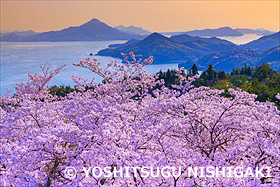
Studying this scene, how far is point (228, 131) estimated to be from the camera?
843 cm

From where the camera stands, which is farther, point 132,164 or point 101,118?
point 101,118

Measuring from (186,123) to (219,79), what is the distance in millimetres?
44172

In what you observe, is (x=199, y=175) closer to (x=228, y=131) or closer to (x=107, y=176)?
(x=107, y=176)

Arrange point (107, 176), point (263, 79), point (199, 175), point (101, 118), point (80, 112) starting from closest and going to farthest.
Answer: point (107, 176), point (199, 175), point (101, 118), point (80, 112), point (263, 79)

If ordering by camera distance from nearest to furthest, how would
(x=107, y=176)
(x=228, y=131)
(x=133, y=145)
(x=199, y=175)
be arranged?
(x=107, y=176)
(x=199, y=175)
(x=133, y=145)
(x=228, y=131)

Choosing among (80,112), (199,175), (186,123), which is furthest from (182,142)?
(80,112)

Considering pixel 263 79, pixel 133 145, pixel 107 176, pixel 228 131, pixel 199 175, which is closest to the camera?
pixel 107 176

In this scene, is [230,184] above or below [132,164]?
below

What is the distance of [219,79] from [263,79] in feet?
27.0

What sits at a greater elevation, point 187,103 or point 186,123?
point 187,103

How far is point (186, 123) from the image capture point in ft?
26.2

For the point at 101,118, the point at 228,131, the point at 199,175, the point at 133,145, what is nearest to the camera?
the point at 199,175

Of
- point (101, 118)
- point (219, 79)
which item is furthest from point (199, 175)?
point (219, 79)

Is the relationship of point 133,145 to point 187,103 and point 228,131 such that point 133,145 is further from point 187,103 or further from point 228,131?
point 228,131
